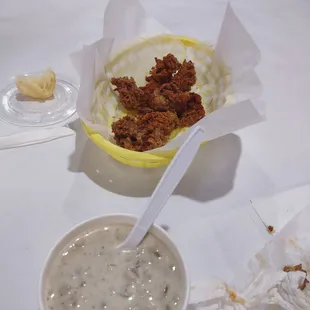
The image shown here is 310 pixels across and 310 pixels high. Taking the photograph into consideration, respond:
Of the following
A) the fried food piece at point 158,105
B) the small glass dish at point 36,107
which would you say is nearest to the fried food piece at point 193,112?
the fried food piece at point 158,105

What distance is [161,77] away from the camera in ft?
3.33

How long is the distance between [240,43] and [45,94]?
0.42 m

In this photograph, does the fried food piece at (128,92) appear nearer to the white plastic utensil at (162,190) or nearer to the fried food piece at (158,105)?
the fried food piece at (158,105)

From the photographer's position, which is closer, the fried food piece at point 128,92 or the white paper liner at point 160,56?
the white paper liner at point 160,56

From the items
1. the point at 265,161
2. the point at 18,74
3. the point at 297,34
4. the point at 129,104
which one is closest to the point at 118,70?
the point at 129,104

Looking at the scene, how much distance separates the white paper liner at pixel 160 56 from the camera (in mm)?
851

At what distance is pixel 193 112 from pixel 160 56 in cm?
19

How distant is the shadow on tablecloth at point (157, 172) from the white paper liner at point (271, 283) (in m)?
0.16

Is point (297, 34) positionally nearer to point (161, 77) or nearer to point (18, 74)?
point (161, 77)

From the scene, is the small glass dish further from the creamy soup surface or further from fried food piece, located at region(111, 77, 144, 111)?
the creamy soup surface

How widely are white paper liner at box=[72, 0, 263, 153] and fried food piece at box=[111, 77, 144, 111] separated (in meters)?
0.03

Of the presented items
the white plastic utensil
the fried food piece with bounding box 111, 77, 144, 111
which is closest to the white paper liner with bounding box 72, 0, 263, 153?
the fried food piece with bounding box 111, 77, 144, 111

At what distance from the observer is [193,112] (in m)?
0.97

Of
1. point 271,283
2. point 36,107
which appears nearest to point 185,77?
point 36,107
